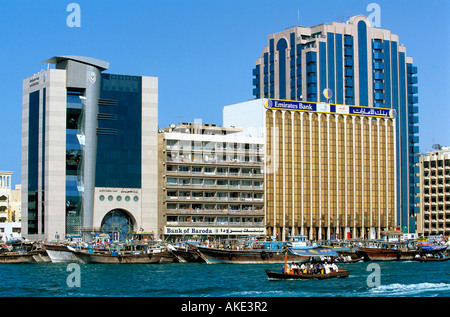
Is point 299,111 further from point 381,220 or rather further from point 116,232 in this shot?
point 116,232

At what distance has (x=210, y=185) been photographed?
170 metres

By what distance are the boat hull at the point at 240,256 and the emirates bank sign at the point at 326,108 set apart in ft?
183

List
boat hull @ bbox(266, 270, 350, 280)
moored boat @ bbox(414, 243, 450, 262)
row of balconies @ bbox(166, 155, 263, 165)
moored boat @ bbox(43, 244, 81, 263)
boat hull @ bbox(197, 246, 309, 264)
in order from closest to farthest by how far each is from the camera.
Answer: boat hull @ bbox(266, 270, 350, 280) < moored boat @ bbox(43, 244, 81, 263) < boat hull @ bbox(197, 246, 309, 264) < moored boat @ bbox(414, 243, 450, 262) < row of balconies @ bbox(166, 155, 263, 165)

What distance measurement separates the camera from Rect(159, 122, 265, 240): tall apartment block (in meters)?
166

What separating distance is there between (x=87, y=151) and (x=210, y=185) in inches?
1175

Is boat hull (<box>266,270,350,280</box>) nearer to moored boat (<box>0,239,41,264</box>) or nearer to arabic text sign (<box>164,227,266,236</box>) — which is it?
moored boat (<box>0,239,41,264</box>)

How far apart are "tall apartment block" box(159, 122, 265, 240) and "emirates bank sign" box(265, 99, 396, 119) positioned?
10.2 metres

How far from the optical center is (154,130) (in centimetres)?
16462

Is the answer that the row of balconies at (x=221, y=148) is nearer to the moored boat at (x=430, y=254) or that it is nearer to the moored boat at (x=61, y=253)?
the moored boat at (x=61, y=253)

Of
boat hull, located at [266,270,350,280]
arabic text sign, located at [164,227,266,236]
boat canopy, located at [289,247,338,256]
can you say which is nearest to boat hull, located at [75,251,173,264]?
boat canopy, located at [289,247,338,256]

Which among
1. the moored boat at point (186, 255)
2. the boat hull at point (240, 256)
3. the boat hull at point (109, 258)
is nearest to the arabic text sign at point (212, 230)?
the moored boat at point (186, 255)
